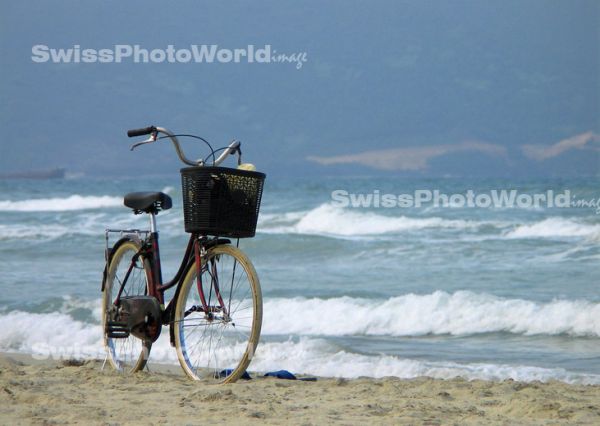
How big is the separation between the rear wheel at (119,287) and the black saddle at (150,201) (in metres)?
0.28

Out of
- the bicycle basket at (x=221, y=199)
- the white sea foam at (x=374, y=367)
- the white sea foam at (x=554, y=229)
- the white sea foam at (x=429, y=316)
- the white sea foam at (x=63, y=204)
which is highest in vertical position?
the white sea foam at (x=63, y=204)

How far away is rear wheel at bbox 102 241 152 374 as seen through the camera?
533 cm

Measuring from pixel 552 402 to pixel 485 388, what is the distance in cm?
56

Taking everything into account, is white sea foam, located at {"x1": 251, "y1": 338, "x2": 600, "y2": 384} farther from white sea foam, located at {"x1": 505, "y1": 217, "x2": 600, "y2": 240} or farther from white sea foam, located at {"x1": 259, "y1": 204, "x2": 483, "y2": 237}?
white sea foam, located at {"x1": 259, "y1": 204, "x2": 483, "y2": 237}

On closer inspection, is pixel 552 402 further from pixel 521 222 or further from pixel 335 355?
pixel 521 222

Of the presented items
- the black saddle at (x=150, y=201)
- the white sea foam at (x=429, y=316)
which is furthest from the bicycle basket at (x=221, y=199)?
the white sea foam at (x=429, y=316)

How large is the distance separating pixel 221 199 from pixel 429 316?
4523 millimetres

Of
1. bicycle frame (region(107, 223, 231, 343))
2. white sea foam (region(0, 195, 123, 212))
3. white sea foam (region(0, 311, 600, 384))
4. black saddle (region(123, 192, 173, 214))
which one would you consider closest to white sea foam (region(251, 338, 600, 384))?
white sea foam (region(0, 311, 600, 384))

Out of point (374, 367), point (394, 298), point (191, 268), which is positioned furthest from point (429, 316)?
point (191, 268)

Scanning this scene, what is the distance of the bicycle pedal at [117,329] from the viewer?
16.8ft

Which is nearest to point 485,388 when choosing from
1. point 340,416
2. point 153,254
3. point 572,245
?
point 340,416

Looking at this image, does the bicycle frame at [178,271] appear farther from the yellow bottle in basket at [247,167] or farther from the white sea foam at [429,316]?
the white sea foam at [429,316]

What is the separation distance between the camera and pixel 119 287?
5.63 meters

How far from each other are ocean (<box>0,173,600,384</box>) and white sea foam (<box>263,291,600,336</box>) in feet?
0.06
